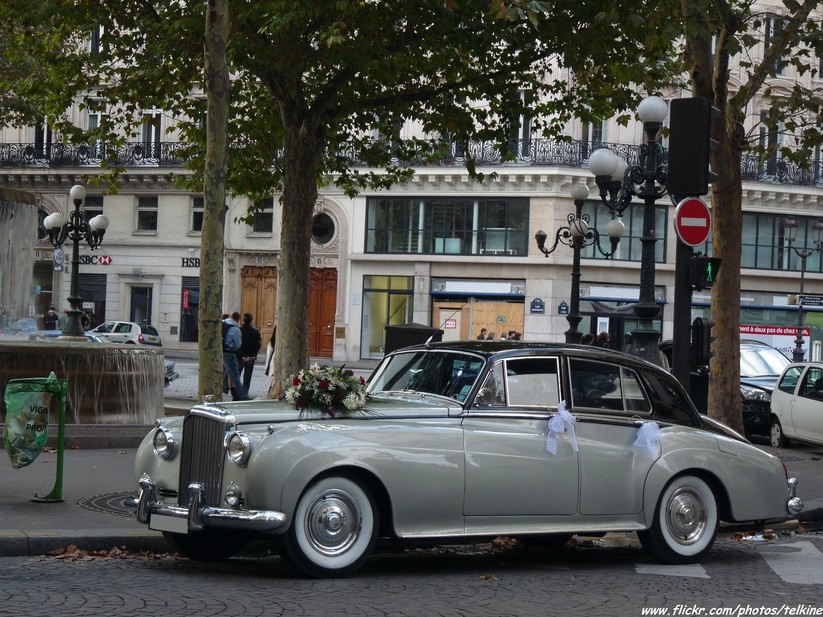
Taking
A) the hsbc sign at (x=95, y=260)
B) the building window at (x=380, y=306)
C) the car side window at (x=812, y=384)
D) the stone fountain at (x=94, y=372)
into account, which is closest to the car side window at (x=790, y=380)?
the car side window at (x=812, y=384)

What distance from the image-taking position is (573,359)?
955cm

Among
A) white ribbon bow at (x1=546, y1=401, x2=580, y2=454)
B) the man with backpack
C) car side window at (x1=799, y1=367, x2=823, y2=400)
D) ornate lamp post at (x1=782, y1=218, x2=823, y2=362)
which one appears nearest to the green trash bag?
white ribbon bow at (x1=546, y1=401, x2=580, y2=454)

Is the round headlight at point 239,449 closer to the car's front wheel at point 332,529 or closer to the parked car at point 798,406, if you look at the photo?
the car's front wheel at point 332,529

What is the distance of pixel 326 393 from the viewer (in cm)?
847

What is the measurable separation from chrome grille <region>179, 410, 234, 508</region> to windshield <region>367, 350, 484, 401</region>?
1.57 m

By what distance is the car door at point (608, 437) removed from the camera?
30.5ft

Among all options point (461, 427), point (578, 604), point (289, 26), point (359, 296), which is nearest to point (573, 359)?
point (461, 427)

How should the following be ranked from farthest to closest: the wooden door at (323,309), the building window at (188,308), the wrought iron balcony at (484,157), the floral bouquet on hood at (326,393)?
the building window at (188,308) → the wooden door at (323,309) → the wrought iron balcony at (484,157) → the floral bouquet on hood at (326,393)

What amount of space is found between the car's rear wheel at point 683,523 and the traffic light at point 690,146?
3960mm

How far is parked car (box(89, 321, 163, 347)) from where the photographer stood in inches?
1650

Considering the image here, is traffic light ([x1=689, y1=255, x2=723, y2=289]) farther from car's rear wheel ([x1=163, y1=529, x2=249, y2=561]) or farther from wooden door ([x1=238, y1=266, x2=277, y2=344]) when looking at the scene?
wooden door ([x1=238, y1=266, x2=277, y2=344])

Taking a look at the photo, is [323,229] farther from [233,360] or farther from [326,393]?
[326,393]

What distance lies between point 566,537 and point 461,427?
184cm

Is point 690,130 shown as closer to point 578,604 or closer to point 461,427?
point 461,427
